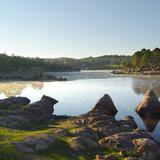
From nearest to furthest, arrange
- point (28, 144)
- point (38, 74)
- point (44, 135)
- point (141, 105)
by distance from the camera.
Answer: point (28, 144) < point (44, 135) < point (141, 105) < point (38, 74)

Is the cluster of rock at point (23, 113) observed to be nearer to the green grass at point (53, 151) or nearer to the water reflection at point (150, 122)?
the green grass at point (53, 151)

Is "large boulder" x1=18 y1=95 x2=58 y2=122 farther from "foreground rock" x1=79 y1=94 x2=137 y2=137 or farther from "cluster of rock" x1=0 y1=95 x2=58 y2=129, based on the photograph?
"foreground rock" x1=79 y1=94 x2=137 y2=137

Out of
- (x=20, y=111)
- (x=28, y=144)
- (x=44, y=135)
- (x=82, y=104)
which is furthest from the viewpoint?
(x=82, y=104)

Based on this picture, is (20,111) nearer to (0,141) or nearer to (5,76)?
(0,141)

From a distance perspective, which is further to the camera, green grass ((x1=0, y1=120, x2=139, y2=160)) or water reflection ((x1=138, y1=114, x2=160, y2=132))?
water reflection ((x1=138, y1=114, x2=160, y2=132))

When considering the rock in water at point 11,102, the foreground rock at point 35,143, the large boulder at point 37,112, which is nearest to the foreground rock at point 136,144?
the foreground rock at point 35,143

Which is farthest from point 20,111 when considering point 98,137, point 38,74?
point 38,74

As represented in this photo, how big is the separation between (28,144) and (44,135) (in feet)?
7.75

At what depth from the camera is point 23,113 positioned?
44312mm

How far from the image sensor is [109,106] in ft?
184

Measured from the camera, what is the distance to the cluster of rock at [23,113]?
3881 cm

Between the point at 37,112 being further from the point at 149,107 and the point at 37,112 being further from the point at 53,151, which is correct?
the point at 53,151

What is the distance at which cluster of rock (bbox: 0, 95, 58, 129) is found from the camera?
38812mm

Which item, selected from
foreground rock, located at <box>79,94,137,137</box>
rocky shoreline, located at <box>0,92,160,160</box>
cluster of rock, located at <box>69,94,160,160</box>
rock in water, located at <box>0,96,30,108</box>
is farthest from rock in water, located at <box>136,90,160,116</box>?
rock in water, located at <box>0,96,30,108</box>
